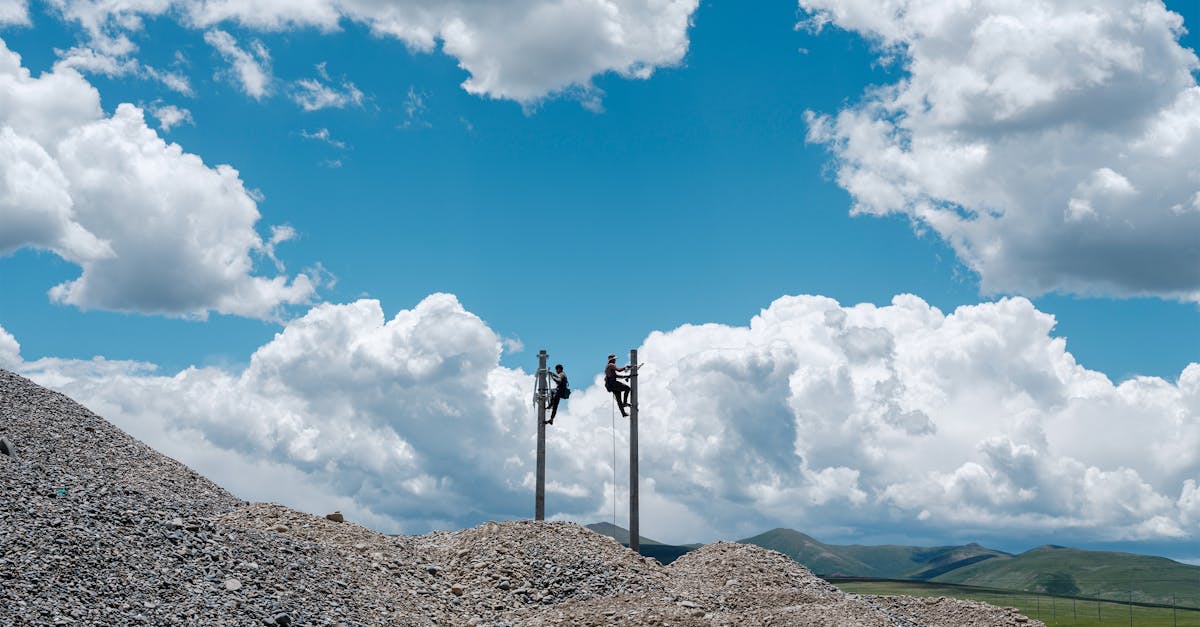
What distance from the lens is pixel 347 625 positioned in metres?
16.9

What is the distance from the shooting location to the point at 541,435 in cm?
2670

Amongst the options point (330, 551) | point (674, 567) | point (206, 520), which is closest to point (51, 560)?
point (206, 520)

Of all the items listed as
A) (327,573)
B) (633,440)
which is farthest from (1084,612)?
(327,573)

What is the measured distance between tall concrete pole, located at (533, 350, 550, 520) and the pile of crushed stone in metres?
1.94

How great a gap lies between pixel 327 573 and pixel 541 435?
8898mm

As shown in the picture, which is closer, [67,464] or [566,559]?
[566,559]

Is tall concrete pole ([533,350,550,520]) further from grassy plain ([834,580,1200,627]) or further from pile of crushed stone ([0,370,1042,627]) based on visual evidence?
grassy plain ([834,580,1200,627])

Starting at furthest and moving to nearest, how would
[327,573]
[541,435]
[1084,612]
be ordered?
[1084,612]
[541,435]
[327,573]

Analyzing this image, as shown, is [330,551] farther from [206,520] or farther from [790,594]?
[790,594]

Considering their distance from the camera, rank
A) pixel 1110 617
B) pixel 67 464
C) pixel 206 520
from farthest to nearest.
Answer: pixel 1110 617 → pixel 67 464 → pixel 206 520

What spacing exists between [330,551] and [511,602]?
12.7 feet

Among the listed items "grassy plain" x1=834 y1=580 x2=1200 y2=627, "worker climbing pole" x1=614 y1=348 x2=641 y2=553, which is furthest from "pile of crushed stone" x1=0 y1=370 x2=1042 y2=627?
"grassy plain" x1=834 y1=580 x2=1200 y2=627

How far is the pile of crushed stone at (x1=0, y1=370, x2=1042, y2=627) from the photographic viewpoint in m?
15.8

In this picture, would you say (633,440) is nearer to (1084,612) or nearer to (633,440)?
(633,440)
